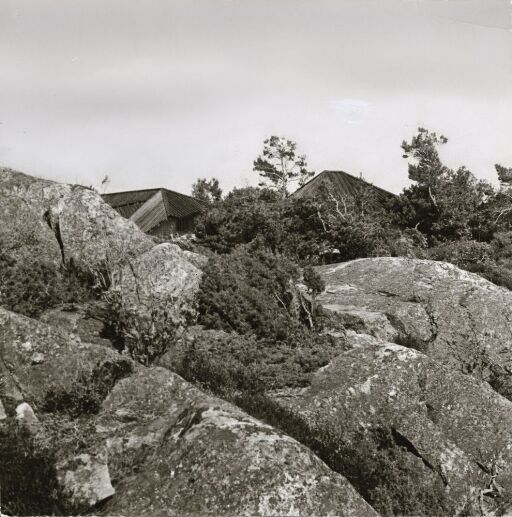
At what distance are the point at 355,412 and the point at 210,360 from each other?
254 cm

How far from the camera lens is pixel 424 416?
809cm

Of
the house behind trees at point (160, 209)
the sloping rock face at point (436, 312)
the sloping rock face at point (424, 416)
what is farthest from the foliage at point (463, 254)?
the house behind trees at point (160, 209)

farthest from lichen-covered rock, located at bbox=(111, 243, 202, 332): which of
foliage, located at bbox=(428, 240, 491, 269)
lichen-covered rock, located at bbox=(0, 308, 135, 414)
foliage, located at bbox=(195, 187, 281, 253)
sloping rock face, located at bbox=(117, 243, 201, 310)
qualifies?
foliage, located at bbox=(428, 240, 491, 269)

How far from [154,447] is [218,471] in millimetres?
919

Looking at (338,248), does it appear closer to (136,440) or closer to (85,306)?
(85,306)

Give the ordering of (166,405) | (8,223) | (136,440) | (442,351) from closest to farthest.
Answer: (136,440)
(166,405)
(442,351)
(8,223)

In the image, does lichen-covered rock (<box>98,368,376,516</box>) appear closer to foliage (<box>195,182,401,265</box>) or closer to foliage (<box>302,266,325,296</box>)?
foliage (<box>302,266,325,296</box>)

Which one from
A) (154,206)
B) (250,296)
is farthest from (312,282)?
(154,206)

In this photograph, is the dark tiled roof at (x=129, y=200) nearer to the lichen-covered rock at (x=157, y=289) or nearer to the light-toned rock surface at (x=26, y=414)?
the lichen-covered rock at (x=157, y=289)

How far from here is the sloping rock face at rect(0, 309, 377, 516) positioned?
5.21 m

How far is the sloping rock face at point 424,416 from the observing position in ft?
24.1

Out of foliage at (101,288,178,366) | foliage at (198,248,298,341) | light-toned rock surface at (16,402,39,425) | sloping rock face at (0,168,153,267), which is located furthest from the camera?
sloping rock face at (0,168,153,267)

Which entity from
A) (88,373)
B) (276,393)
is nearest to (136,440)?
(88,373)

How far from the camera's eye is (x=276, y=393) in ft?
28.0
